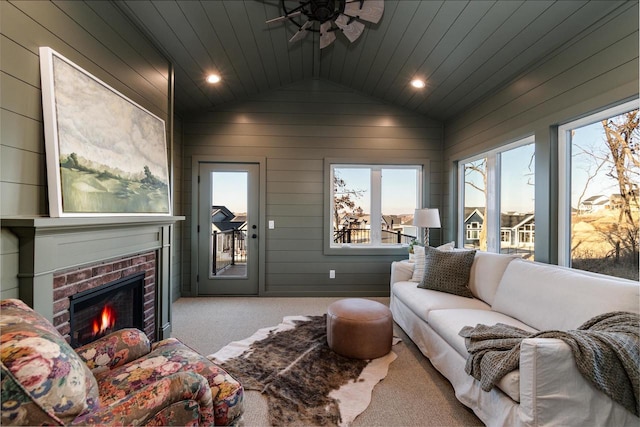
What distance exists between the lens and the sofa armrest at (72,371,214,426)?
0.95m

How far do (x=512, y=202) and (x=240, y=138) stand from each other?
3.53 metres

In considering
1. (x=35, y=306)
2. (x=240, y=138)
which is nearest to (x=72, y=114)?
(x=35, y=306)

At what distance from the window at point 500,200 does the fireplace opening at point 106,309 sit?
363cm

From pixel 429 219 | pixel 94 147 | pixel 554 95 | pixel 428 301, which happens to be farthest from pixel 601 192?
pixel 94 147

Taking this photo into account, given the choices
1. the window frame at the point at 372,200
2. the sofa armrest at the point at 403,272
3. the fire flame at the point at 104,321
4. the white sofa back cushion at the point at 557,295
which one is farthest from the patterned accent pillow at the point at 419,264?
the fire flame at the point at 104,321

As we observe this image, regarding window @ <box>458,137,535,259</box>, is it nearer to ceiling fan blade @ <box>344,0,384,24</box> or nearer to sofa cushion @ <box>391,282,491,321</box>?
sofa cushion @ <box>391,282,491,321</box>

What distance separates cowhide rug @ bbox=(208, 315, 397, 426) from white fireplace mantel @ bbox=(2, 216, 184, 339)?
46.8 inches

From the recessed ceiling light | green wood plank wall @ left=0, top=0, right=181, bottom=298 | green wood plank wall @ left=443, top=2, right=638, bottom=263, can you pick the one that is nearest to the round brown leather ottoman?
green wood plank wall @ left=443, top=2, right=638, bottom=263

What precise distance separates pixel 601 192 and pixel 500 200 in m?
1.12

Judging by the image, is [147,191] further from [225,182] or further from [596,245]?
[596,245]

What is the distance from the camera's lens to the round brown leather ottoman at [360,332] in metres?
2.31

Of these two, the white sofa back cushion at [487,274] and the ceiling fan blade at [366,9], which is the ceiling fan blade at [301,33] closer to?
the ceiling fan blade at [366,9]

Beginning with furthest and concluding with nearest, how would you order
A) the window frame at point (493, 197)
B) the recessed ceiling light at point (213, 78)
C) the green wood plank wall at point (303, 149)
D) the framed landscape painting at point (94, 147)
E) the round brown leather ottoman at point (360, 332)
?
the green wood plank wall at point (303, 149) < the recessed ceiling light at point (213, 78) < the window frame at point (493, 197) < the round brown leather ottoman at point (360, 332) < the framed landscape painting at point (94, 147)

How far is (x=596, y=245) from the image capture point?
212cm
